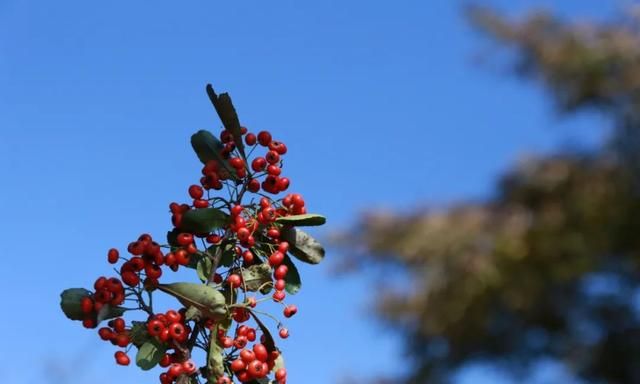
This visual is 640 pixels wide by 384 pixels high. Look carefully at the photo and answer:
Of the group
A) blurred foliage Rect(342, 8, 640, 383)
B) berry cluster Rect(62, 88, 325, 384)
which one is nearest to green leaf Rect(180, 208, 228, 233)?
berry cluster Rect(62, 88, 325, 384)

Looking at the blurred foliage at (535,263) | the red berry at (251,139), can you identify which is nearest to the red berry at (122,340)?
the red berry at (251,139)

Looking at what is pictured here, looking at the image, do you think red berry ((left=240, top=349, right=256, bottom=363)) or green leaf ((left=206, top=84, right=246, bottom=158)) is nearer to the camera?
red berry ((left=240, top=349, right=256, bottom=363))

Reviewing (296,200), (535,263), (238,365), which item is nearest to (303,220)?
(296,200)

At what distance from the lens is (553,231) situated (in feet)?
7.02

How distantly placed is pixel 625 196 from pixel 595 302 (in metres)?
0.42

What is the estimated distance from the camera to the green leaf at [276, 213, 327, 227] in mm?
1142

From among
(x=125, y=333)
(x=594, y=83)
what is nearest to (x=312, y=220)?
(x=125, y=333)

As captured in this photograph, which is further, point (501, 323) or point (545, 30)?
point (545, 30)

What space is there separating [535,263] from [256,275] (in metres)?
1.29

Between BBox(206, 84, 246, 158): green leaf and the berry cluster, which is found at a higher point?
BBox(206, 84, 246, 158): green leaf

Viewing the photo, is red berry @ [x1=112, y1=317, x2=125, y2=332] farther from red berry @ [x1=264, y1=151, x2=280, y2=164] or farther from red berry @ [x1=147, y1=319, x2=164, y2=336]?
red berry @ [x1=264, y1=151, x2=280, y2=164]

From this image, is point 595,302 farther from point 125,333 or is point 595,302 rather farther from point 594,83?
point 125,333

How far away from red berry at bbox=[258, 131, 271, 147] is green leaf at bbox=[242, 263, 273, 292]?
0.67 feet

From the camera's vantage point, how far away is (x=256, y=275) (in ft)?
3.71
